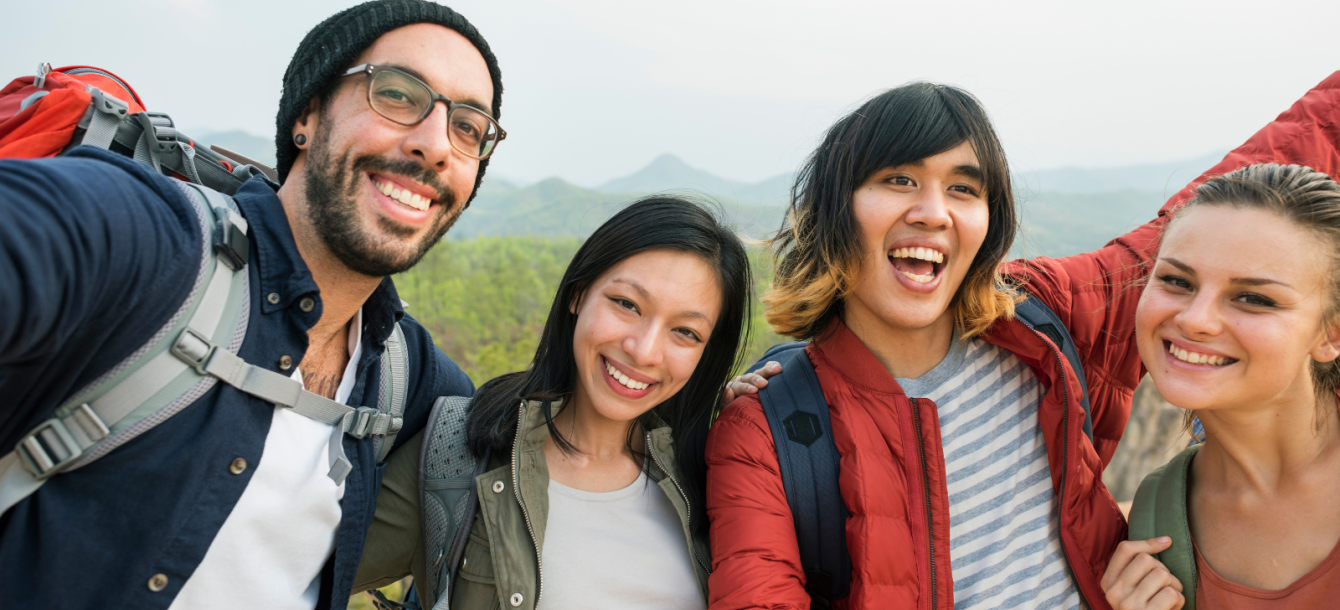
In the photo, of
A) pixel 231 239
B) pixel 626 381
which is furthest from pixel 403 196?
pixel 626 381

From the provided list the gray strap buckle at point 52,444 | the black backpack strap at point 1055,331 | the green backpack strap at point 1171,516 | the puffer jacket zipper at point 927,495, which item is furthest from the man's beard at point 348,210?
the green backpack strap at point 1171,516

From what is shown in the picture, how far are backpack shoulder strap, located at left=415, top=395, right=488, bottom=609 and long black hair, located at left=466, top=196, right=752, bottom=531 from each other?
6 cm

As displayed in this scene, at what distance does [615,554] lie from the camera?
6.27 feet

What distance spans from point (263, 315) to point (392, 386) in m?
0.45

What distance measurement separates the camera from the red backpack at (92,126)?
1.59 m

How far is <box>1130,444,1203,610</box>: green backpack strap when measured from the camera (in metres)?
1.79

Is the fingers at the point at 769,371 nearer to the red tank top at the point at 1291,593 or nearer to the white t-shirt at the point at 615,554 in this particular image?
the white t-shirt at the point at 615,554

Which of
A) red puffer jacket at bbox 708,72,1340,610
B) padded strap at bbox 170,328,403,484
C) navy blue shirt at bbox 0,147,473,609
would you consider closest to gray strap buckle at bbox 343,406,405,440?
padded strap at bbox 170,328,403,484

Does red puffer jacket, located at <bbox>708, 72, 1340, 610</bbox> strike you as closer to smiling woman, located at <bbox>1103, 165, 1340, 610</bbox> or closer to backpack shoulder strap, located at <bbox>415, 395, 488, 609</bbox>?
smiling woman, located at <bbox>1103, 165, 1340, 610</bbox>

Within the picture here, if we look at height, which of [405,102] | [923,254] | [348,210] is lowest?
[923,254]

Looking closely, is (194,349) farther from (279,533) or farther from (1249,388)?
(1249,388)

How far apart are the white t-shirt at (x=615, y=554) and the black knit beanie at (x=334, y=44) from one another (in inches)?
47.8

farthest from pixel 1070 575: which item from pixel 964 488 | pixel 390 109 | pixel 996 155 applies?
pixel 390 109

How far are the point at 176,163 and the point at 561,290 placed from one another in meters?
1.04
